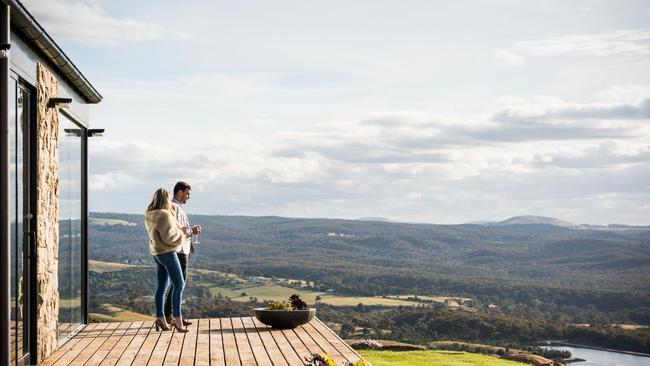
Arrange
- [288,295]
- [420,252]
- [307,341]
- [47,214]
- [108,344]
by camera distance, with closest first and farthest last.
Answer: [47,214] < [307,341] < [108,344] < [288,295] < [420,252]

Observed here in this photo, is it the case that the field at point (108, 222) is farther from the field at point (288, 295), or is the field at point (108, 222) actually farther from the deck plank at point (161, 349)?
the deck plank at point (161, 349)

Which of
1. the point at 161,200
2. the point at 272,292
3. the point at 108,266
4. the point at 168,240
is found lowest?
the point at 272,292

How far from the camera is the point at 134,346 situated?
766 centimetres

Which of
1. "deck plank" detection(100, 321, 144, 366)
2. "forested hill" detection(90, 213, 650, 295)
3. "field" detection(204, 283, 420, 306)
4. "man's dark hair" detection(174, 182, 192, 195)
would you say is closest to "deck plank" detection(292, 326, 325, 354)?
"deck plank" detection(100, 321, 144, 366)

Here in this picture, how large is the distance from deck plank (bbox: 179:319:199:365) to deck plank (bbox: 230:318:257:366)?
0.39 m

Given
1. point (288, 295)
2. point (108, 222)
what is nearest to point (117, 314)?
point (108, 222)

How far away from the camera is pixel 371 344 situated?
1264 cm

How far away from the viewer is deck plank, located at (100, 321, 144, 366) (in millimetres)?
6852

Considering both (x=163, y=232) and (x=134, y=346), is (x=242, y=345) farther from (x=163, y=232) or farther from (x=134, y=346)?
(x=163, y=232)

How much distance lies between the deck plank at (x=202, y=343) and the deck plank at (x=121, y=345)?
64 cm

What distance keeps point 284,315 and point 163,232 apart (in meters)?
1.51

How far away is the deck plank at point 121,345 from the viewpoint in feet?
22.5

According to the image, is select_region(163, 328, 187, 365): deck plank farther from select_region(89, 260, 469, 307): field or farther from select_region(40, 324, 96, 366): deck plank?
select_region(89, 260, 469, 307): field

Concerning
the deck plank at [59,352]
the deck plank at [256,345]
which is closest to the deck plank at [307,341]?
the deck plank at [256,345]
